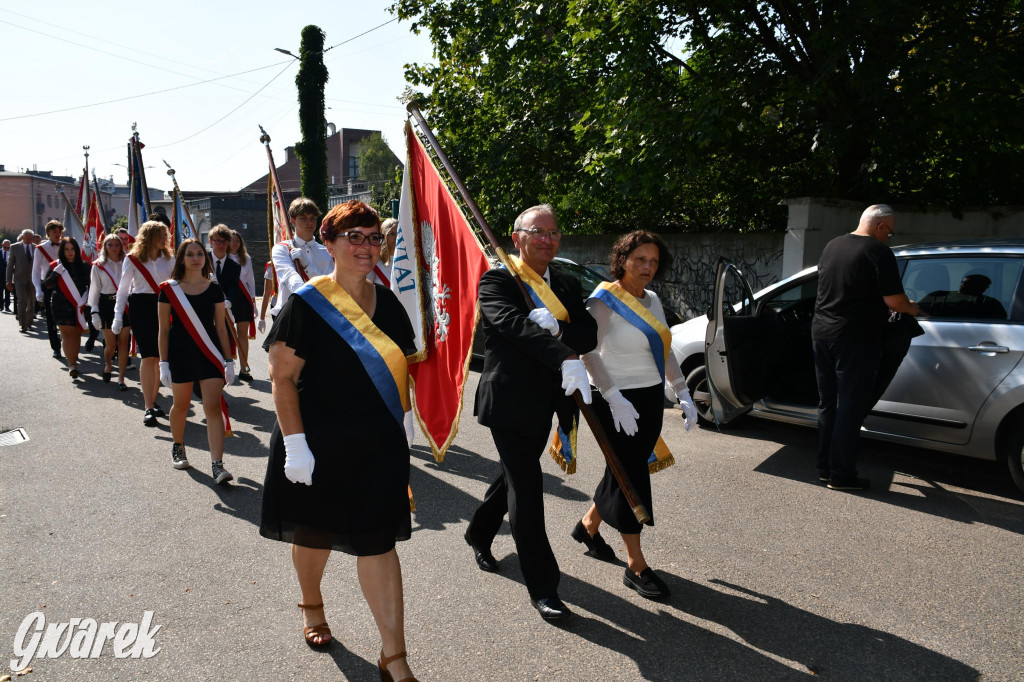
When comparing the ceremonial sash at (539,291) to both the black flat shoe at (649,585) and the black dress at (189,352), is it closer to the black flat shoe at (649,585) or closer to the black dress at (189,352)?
the black flat shoe at (649,585)

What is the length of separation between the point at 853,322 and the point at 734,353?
0.90 meters

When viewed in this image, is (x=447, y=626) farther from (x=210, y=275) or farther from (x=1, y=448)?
(x=1, y=448)

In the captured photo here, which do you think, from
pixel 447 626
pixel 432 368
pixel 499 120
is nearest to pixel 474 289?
pixel 432 368

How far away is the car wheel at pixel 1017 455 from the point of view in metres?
5.18

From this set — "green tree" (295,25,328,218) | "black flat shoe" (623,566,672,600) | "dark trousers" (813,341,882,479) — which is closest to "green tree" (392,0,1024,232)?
"dark trousers" (813,341,882,479)

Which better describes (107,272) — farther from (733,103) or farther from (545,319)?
(545,319)

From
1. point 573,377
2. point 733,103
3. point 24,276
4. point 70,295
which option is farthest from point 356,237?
point 24,276

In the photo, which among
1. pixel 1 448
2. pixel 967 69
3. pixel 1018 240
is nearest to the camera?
pixel 1018 240

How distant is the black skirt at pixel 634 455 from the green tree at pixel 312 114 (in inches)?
1177

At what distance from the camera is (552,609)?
3.62m

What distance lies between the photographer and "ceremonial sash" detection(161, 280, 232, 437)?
19.2 feet

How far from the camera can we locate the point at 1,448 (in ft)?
22.5

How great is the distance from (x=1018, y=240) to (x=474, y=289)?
152 inches

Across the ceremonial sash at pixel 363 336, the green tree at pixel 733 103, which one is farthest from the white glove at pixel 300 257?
the green tree at pixel 733 103
